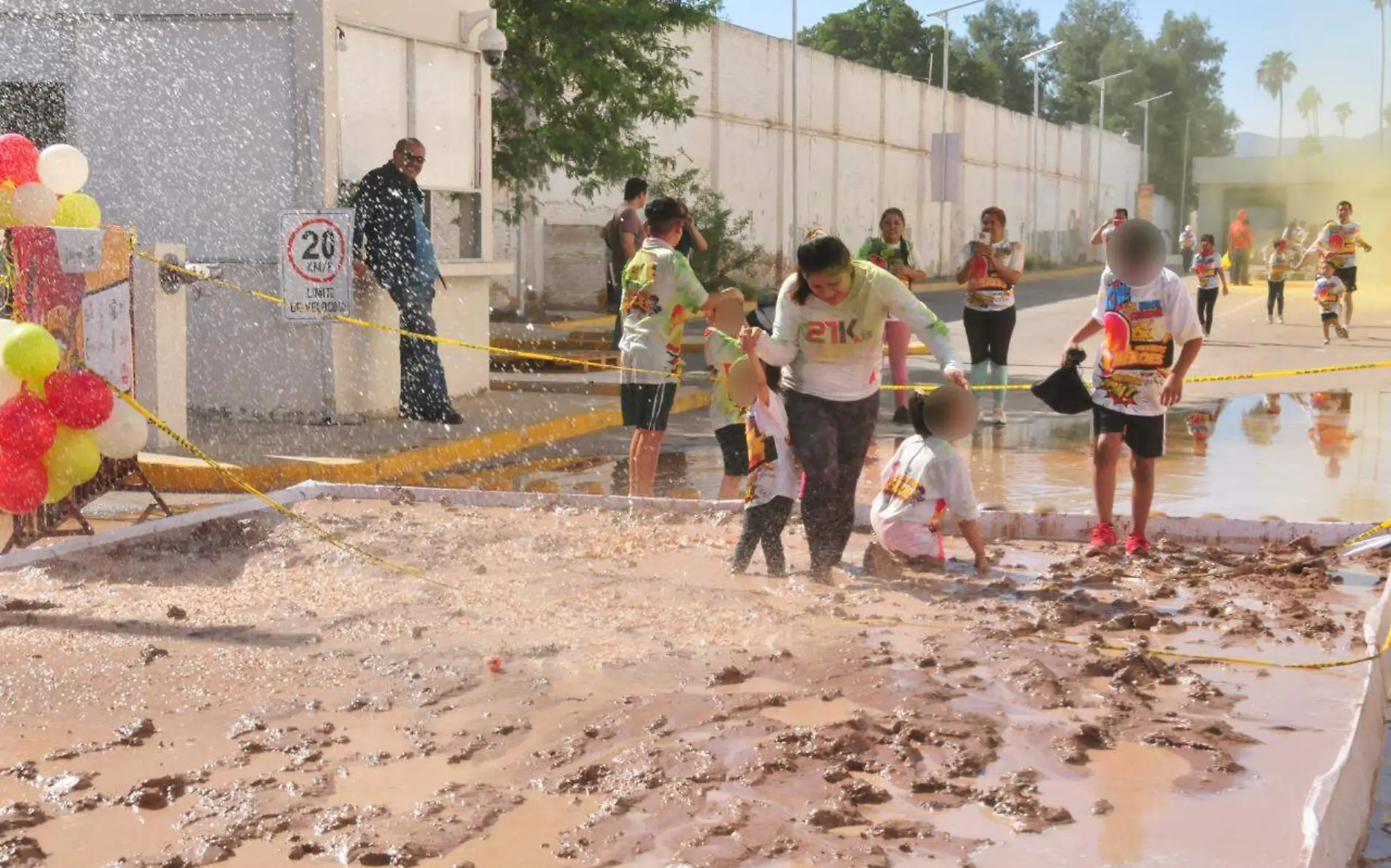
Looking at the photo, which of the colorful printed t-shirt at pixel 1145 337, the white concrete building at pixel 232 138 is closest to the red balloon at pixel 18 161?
the white concrete building at pixel 232 138

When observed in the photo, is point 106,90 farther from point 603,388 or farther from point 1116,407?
point 1116,407

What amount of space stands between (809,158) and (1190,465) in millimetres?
32314

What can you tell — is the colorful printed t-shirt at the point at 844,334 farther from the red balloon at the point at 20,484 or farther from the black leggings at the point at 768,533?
the red balloon at the point at 20,484

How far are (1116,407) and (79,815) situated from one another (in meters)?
5.22

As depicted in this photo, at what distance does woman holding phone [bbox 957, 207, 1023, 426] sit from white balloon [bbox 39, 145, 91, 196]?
684cm

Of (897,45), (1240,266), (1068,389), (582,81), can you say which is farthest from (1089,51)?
(1068,389)

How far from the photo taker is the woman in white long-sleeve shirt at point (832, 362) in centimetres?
740

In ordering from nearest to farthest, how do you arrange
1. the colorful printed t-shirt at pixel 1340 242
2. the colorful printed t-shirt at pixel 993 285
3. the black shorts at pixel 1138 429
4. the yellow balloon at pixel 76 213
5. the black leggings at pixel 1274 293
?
the black shorts at pixel 1138 429, the yellow balloon at pixel 76 213, the colorful printed t-shirt at pixel 993 285, the colorful printed t-shirt at pixel 1340 242, the black leggings at pixel 1274 293

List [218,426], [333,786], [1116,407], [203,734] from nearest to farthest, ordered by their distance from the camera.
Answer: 1. [333,786]
2. [203,734]
3. [1116,407]
4. [218,426]

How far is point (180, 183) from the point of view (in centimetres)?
1284

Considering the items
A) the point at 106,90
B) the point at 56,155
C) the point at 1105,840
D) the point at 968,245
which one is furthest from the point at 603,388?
the point at 1105,840

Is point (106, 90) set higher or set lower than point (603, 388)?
higher

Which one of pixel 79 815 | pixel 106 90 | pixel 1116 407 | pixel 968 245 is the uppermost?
pixel 106 90

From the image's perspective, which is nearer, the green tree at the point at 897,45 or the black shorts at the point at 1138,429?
the black shorts at the point at 1138,429
